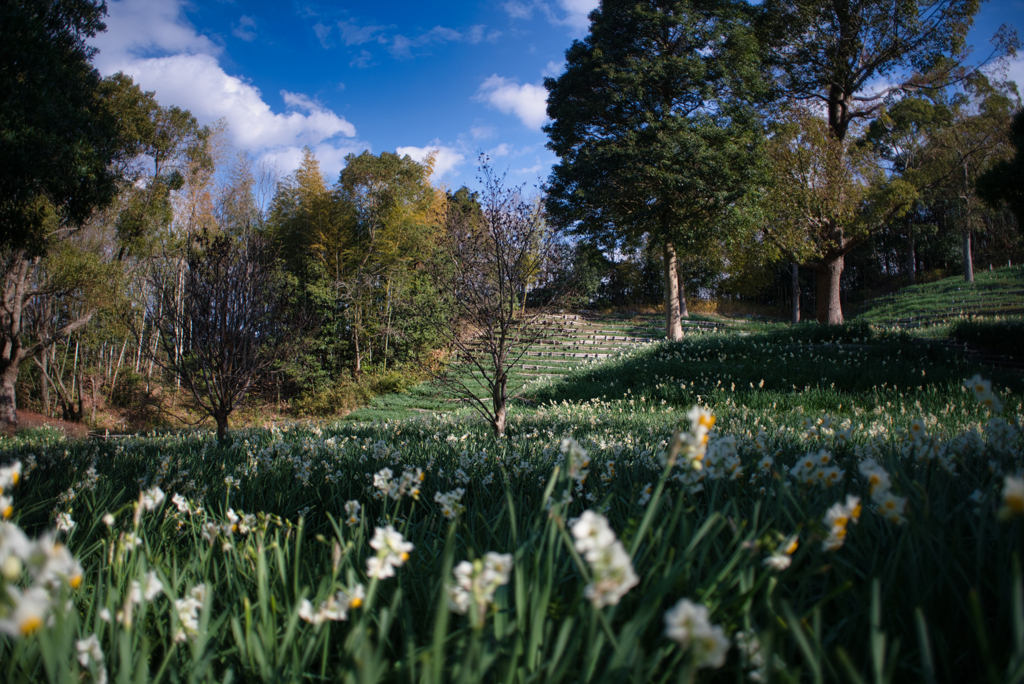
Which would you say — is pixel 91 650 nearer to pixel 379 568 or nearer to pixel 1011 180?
pixel 379 568

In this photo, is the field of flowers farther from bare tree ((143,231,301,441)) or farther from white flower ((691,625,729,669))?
bare tree ((143,231,301,441))

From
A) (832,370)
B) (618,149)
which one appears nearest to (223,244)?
(832,370)

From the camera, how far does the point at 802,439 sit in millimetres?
3219

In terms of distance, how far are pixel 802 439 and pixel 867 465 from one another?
99.7 inches

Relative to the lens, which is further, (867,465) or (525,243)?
(525,243)

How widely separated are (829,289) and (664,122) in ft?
31.7

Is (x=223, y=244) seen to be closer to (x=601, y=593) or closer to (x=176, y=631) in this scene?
(x=176, y=631)

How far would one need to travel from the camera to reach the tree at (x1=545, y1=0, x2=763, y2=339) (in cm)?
1584

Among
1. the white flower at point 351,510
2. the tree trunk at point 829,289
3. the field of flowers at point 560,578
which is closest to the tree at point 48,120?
the field of flowers at point 560,578

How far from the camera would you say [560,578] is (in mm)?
1198

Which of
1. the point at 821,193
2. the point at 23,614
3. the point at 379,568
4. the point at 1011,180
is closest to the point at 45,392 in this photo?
the point at 379,568

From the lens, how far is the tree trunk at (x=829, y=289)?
1883 centimetres

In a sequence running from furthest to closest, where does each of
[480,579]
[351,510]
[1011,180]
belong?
[1011,180] < [351,510] < [480,579]

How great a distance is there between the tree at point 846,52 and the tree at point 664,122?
2940 mm
